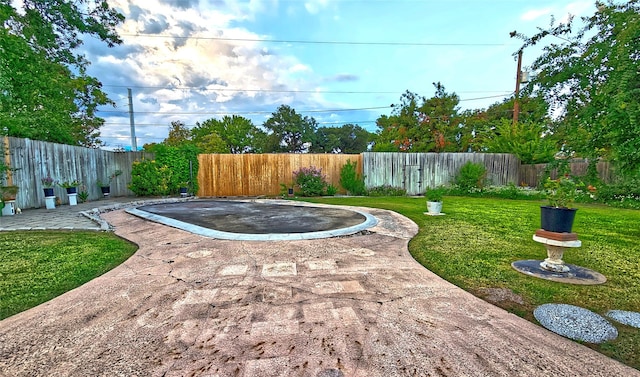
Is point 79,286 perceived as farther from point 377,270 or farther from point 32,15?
point 32,15

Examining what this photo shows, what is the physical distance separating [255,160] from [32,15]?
7.65m

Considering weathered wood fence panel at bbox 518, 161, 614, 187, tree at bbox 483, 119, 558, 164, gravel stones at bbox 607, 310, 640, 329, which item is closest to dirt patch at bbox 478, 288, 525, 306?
gravel stones at bbox 607, 310, 640, 329

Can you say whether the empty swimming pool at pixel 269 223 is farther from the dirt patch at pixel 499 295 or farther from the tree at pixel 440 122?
the tree at pixel 440 122

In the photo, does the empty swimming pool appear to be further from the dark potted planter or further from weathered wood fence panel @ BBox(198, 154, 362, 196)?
weathered wood fence panel @ BBox(198, 154, 362, 196)

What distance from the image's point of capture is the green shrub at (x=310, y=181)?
10.1m

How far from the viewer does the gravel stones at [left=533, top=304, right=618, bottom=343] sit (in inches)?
62.6

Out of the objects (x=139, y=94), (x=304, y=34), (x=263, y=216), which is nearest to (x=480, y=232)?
(x=263, y=216)

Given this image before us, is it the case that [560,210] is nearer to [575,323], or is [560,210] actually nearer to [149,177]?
[575,323]

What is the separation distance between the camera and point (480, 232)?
4.32m

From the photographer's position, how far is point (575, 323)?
1.72m

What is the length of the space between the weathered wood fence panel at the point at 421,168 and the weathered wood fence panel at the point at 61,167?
867cm

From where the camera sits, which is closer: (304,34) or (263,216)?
(263,216)

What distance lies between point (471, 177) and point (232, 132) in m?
22.5

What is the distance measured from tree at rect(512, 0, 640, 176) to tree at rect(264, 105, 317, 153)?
26.4 metres
